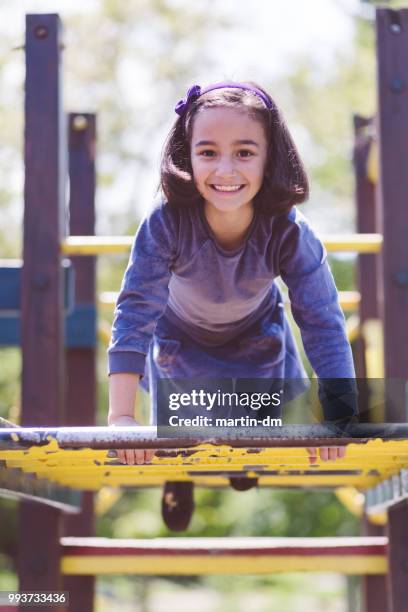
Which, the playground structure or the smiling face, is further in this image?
the playground structure

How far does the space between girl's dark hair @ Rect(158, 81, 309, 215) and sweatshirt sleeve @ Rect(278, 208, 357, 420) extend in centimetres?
7

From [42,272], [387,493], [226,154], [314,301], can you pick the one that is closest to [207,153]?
[226,154]

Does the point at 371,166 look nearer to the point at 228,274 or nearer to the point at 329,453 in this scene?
the point at 228,274

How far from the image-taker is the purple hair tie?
1820 mm

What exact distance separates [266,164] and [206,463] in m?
0.57

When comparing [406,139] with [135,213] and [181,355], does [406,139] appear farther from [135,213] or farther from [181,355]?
[135,213]

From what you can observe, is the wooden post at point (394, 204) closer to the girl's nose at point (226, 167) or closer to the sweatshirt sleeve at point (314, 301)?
the sweatshirt sleeve at point (314, 301)

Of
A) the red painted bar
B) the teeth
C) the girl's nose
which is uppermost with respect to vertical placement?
the girl's nose

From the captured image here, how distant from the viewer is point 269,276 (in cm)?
199

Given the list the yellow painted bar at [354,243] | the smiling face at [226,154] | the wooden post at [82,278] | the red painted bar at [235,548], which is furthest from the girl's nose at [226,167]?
the wooden post at [82,278]

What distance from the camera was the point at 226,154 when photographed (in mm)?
1772

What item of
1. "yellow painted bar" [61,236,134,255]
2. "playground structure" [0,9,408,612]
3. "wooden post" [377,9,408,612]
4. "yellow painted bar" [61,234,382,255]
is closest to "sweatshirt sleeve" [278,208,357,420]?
"playground structure" [0,9,408,612]

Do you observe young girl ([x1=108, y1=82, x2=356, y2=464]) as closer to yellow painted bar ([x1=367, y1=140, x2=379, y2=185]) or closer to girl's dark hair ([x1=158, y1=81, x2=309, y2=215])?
girl's dark hair ([x1=158, y1=81, x2=309, y2=215])

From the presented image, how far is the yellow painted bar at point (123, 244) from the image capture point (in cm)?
252
